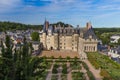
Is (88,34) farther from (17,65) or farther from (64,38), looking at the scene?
(17,65)

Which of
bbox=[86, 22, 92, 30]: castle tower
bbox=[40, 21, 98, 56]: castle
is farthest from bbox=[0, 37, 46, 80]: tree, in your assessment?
bbox=[86, 22, 92, 30]: castle tower

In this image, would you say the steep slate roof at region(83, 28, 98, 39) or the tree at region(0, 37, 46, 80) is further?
the steep slate roof at region(83, 28, 98, 39)

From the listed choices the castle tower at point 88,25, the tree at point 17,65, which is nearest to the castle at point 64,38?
the castle tower at point 88,25

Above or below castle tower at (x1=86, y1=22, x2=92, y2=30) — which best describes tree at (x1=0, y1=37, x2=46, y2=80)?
below

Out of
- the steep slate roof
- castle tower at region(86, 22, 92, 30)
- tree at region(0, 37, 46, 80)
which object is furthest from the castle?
tree at region(0, 37, 46, 80)

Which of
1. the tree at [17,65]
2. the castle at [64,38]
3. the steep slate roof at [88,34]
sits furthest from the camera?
the castle at [64,38]

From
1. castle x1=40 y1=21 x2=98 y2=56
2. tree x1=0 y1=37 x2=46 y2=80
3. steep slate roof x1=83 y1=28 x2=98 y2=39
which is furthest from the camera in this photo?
castle x1=40 y1=21 x2=98 y2=56

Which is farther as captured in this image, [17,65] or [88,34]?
[88,34]

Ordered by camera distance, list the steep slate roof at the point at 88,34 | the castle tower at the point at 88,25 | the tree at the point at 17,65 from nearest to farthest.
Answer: the tree at the point at 17,65, the steep slate roof at the point at 88,34, the castle tower at the point at 88,25

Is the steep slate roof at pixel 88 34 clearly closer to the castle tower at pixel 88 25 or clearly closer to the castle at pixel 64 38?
the castle at pixel 64 38

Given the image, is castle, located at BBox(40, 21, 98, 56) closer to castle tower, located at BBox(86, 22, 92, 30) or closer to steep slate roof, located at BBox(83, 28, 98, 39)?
castle tower, located at BBox(86, 22, 92, 30)

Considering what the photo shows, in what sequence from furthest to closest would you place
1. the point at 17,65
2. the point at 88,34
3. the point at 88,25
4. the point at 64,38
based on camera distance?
the point at 64,38
the point at 88,25
the point at 88,34
the point at 17,65

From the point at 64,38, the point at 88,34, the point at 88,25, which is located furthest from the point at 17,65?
the point at 88,25

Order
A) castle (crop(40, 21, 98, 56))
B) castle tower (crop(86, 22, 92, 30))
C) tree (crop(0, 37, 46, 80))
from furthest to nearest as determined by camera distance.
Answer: castle (crop(40, 21, 98, 56)) < castle tower (crop(86, 22, 92, 30)) < tree (crop(0, 37, 46, 80))
